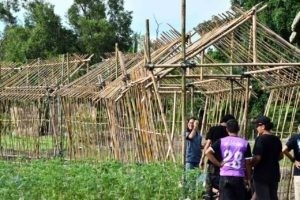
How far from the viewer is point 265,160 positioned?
35.9 feet

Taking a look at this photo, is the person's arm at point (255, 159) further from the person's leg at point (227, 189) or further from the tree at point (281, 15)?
the tree at point (281, 15)

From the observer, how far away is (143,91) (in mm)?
13469

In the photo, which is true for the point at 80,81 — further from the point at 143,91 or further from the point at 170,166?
the point at 170,166

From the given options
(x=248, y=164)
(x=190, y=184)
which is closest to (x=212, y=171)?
(x=248, y=164)

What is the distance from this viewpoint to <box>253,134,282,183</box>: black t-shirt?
426 inches

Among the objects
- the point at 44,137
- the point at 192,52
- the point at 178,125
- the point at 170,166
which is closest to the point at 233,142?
the point at 170,166

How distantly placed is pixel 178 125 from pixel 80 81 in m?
3.32

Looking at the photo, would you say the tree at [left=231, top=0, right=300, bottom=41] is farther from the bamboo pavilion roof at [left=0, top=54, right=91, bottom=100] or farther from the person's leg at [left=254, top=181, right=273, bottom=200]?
the person's leg at [left=254, top=181, right=273, bottom=200]

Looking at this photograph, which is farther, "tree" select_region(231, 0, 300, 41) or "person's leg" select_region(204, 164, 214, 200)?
"tree" select_region(231, 0, 300, 41)

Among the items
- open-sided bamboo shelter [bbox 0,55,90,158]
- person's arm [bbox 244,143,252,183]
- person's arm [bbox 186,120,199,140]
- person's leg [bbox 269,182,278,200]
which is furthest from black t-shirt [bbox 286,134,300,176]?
open-sided bamboo shelter [bbox 0,55,90,158]

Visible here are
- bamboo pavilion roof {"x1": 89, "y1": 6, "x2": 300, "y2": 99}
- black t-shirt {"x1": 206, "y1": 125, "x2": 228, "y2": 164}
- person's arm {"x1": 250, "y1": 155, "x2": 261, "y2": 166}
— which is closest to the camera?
person's arm {"x1": 250, "y1": 155, "x2": 261, "y2": 166}

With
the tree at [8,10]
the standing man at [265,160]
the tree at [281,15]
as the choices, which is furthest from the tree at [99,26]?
the standing man at [265,160]

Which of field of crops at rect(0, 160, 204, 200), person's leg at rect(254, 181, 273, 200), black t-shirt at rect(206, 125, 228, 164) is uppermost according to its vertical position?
black t-shirt at rect(206, 125, 228, 164)

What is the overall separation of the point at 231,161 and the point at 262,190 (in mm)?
1325
